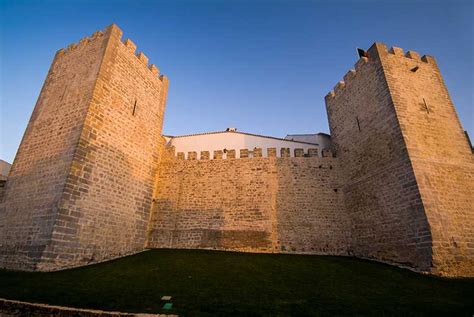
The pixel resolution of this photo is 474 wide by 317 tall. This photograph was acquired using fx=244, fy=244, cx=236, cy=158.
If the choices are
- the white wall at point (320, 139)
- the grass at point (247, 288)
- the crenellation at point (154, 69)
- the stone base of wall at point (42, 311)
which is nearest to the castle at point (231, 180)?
the crenellation at point (154, 69)

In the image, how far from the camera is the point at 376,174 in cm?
991

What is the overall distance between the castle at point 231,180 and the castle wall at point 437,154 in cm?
5

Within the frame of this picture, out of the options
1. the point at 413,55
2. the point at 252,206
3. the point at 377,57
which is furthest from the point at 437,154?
the point at 252,206

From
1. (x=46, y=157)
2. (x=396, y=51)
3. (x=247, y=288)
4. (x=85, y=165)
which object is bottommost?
(x=247, y=288)

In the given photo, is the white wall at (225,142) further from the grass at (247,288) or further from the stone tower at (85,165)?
the grass at (247,288)

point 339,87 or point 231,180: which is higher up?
point 339,87

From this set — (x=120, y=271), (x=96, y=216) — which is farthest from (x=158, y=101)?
(x=120, y=271)

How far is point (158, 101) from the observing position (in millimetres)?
12930

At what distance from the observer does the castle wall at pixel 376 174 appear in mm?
8102

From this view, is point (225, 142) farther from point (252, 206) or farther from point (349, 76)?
point (349, 76)

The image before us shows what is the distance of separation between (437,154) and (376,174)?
213 centimetres

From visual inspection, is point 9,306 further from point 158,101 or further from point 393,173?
point 393,173

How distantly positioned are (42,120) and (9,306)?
308 inches

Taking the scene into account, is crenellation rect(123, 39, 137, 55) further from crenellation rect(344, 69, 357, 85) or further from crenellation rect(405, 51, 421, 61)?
crenellation rect(405, 51, 421, 61)
